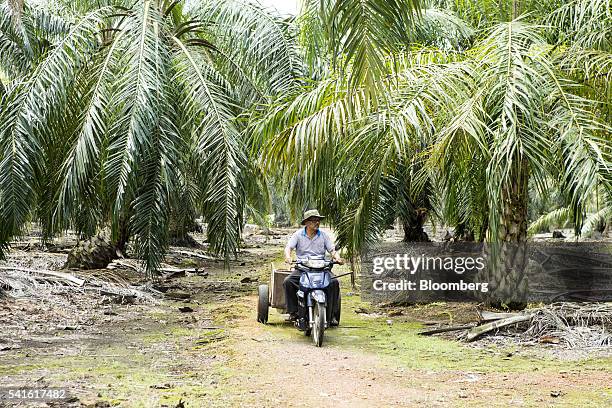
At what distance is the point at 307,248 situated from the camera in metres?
9.17

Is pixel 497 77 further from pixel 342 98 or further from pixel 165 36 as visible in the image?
pixel 165 36

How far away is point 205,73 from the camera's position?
13.0 metres

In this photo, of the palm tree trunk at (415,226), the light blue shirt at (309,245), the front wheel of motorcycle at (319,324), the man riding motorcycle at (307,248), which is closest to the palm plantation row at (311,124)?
the palm tree trunk at (415,226)

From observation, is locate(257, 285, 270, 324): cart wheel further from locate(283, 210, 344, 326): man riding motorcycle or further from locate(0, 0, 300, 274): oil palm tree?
locate(0, 0, 300, 274): oil palm tree

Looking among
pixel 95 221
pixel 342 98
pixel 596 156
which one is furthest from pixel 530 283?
pixel 95 221

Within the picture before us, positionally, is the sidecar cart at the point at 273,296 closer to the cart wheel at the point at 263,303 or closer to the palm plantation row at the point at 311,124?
the cart wheel at the point at 263,303

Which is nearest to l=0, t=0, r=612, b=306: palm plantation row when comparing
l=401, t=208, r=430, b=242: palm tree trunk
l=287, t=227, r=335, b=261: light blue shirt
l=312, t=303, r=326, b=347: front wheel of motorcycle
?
l=401, t=208, r=430, b=242: palm tree trunk

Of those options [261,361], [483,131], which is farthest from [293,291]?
[483,131]

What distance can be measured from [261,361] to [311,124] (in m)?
3.09

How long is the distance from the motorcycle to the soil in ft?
0.78

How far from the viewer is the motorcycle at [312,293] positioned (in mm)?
8516

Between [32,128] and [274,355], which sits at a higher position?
[32,128]

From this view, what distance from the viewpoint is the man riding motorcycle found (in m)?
9.14

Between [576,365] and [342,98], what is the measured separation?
400 cm
